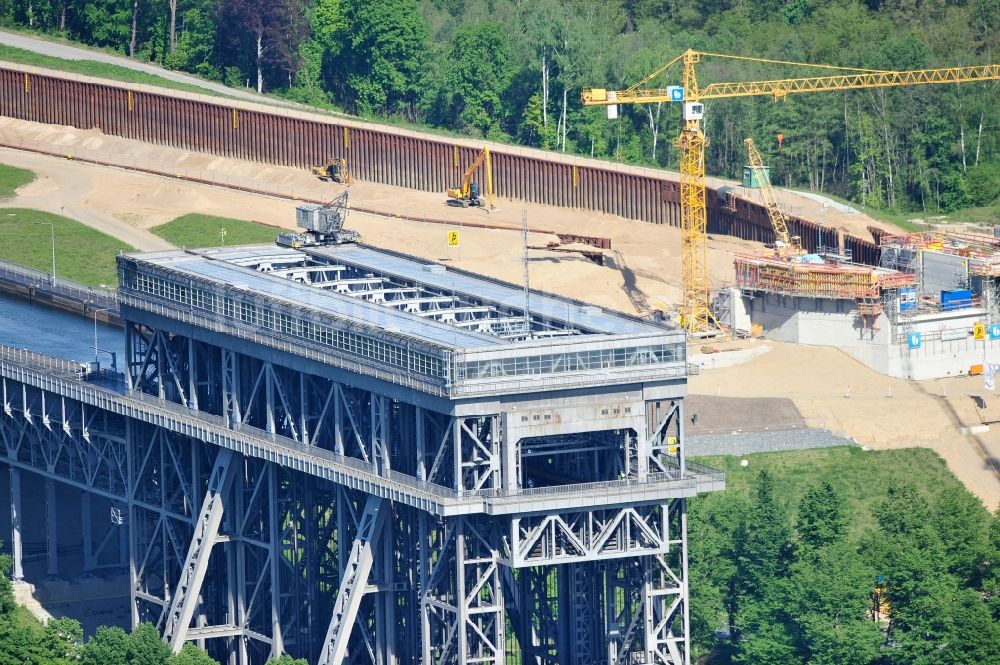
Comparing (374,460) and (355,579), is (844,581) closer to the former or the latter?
(374,460)

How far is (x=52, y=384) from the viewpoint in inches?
7224

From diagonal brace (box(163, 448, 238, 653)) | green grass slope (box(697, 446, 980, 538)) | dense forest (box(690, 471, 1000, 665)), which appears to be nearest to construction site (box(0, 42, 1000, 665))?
diagonal brace (box(163, 448, 238, 653))

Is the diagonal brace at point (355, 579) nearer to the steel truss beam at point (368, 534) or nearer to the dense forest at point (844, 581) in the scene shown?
the steel truss beam at point (368, 534)

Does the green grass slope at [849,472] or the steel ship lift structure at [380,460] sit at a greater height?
the steel ship lift structure at [380,460]

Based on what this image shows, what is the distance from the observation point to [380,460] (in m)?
156

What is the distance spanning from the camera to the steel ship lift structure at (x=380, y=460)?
149 metres

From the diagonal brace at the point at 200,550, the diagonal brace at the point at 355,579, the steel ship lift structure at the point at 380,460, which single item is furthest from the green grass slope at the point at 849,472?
the diagonal brace at the point at 355,579

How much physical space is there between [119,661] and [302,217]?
1549 inches

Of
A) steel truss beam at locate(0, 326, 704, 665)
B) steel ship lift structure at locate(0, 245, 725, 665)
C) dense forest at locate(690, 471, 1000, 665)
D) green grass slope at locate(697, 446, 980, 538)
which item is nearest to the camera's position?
steel ship lift structure at locate(0, 245, 725, 665)

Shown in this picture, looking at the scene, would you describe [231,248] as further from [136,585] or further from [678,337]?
[678,337]

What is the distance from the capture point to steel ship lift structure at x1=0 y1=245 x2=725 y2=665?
149 meters

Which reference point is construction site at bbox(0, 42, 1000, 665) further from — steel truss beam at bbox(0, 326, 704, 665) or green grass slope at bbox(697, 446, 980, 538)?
green grass slope at bbox(697, 446, 980, 538)

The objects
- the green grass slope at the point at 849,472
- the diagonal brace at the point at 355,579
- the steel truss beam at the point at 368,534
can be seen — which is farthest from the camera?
the green grass slope at the point at 849,472

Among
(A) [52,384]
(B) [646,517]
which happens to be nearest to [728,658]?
(B) [646,517]
